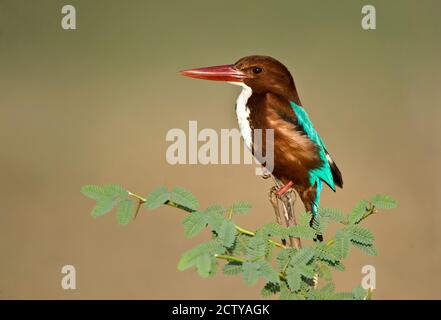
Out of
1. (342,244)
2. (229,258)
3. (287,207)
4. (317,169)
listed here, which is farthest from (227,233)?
(317,169)

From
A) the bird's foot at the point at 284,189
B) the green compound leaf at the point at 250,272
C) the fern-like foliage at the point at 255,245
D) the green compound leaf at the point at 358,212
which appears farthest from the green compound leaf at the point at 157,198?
the bird's foot at the point at 284,189

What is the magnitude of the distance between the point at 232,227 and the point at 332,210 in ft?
0.52

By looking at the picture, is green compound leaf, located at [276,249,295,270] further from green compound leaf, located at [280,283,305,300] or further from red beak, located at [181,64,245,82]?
red beak, located at [181,64,245,82]

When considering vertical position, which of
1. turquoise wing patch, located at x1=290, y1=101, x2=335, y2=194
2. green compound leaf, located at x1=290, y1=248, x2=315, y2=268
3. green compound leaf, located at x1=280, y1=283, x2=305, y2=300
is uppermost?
turquoise wing patch, located at x1=290, y1=101, x2=335, y2=194

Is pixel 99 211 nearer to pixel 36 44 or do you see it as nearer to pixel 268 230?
pixel 268 230

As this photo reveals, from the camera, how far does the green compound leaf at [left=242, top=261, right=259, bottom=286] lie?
23.0 inches

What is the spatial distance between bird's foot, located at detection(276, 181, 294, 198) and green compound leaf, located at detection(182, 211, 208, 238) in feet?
1.04

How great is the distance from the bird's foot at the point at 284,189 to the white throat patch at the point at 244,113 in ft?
0.30

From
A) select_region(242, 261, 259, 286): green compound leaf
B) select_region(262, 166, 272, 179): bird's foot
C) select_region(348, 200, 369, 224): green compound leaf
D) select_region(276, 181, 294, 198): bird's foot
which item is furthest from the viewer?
select_region(262, 166, 272, 179): bird's foot

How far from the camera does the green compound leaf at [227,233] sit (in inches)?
24.1

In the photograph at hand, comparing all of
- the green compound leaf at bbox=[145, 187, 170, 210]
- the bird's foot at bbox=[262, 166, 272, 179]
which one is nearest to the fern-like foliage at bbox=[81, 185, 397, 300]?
the green compound leaf at bbox=[145, 187, 170, 210]

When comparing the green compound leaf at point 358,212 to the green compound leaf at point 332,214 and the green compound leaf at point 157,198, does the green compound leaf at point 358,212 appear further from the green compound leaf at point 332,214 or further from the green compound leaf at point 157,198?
the green compound leaf at point 157,198

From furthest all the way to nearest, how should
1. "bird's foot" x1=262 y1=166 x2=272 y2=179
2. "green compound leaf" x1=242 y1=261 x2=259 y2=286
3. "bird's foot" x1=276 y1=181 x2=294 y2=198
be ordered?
1. "bird's foot" x1=262 y1=166 x2=272 y2=179
2. "bird's foot" x1=276 y1=181 x2=294 y2=198
3. "green compound leaf" x1=242 y1=261 x2=259 y2=286
